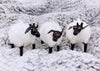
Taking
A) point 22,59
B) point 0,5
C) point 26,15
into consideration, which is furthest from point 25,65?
point 0,5

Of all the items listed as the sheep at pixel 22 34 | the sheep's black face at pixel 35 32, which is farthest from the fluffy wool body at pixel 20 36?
the sheep's black face at pixel 35 32

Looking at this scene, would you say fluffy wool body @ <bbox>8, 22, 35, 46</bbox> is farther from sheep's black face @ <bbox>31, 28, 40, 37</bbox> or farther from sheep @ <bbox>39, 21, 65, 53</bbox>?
sheep @ <bbox>39, 21, 65, 53</bbox>

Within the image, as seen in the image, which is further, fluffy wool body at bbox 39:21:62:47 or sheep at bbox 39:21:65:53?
fluffy wool body at bbox 39:21:62:47

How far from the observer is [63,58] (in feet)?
8.60

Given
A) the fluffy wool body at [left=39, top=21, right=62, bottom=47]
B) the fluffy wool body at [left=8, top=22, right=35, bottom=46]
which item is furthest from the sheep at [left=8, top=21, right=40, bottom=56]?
the fluffy wool body at [left=39, top=21, right=62, bottom=47]

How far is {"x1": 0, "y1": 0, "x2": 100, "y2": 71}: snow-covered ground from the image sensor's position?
2488 mm

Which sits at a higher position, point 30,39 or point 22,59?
point 30,39

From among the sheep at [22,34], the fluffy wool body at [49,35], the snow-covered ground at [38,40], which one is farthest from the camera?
the fluffy wool body at [49,35]

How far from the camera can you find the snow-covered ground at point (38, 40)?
249cm

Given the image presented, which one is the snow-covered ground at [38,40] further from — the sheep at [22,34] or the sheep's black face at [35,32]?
the sheep's black face at [35,32]

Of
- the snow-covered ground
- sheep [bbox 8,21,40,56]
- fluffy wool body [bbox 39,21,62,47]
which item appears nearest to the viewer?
the snow-covered ground

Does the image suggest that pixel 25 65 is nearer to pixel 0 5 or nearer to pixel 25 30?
pixel 25 30

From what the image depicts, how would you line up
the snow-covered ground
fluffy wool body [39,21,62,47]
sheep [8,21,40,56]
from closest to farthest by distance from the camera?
the snow-covered ground < sheep [8,21,40,56] < fluffy wool body [39,21,62,47]

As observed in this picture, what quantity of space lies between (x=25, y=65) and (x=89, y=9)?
3628mm
